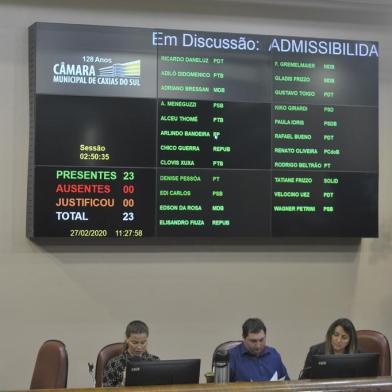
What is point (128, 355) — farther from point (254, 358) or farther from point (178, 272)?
point (178, 272)

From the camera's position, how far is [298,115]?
5.03m

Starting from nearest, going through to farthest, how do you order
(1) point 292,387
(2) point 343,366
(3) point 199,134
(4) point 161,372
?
1. (1) point 292,387
2. (4) point 161,372
3. (2) point 343,366
4. (3) point 199,134

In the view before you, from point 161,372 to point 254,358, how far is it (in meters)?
1.31

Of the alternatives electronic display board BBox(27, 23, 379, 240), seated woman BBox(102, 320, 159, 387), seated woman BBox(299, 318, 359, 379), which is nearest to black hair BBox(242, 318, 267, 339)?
seated woman BBox(299, 318, 359, 379)

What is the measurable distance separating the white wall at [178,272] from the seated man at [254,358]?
3.19 feet

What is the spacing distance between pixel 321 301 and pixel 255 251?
631mm

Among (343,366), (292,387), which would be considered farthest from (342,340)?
(292,387)

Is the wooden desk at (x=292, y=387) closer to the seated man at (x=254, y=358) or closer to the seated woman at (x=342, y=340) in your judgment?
the seated man at (x=254, y=358)

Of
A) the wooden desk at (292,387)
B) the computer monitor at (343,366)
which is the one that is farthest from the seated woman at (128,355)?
the wooden desk at (292,387)

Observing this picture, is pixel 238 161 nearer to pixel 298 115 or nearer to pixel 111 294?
pixel 298 115

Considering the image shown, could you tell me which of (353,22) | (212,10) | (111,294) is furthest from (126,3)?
(111,294)

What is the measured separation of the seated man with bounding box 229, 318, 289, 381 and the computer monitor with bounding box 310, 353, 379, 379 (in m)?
0.98

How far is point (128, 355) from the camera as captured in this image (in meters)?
4.04

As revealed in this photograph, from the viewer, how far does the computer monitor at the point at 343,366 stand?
2.92 meters
